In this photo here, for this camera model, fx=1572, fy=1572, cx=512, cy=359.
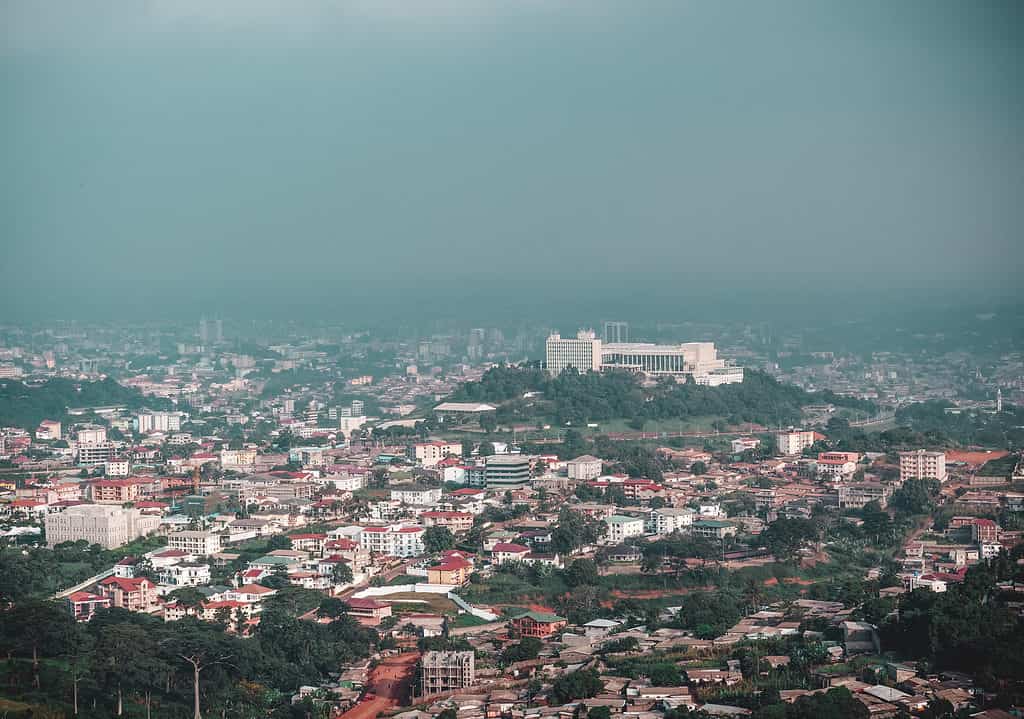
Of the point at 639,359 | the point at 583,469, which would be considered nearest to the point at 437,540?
the point at 583,469

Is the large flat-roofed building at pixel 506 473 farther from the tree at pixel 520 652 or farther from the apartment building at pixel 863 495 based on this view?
the tree at pixel 520 652

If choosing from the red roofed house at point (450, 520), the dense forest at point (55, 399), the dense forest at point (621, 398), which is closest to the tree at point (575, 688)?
the red roofed house at point (450, 520)

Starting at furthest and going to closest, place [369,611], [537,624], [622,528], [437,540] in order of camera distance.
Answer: [622,528] → [437,540] → [369,611] → [537,624]

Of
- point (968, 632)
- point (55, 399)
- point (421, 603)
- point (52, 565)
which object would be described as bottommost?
point (421, 603)

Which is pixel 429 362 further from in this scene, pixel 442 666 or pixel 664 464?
pixel 442 666

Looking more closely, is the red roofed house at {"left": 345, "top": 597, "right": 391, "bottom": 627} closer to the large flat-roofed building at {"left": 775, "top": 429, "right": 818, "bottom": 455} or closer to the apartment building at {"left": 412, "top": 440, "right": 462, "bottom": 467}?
the apartment building at {"left": 412, "top": 440, "right": 462, "bottom": 467}

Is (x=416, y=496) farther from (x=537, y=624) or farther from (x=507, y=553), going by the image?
(x=537, y=624)

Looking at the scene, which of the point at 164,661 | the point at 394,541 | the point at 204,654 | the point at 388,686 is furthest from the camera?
the point at 394,541
